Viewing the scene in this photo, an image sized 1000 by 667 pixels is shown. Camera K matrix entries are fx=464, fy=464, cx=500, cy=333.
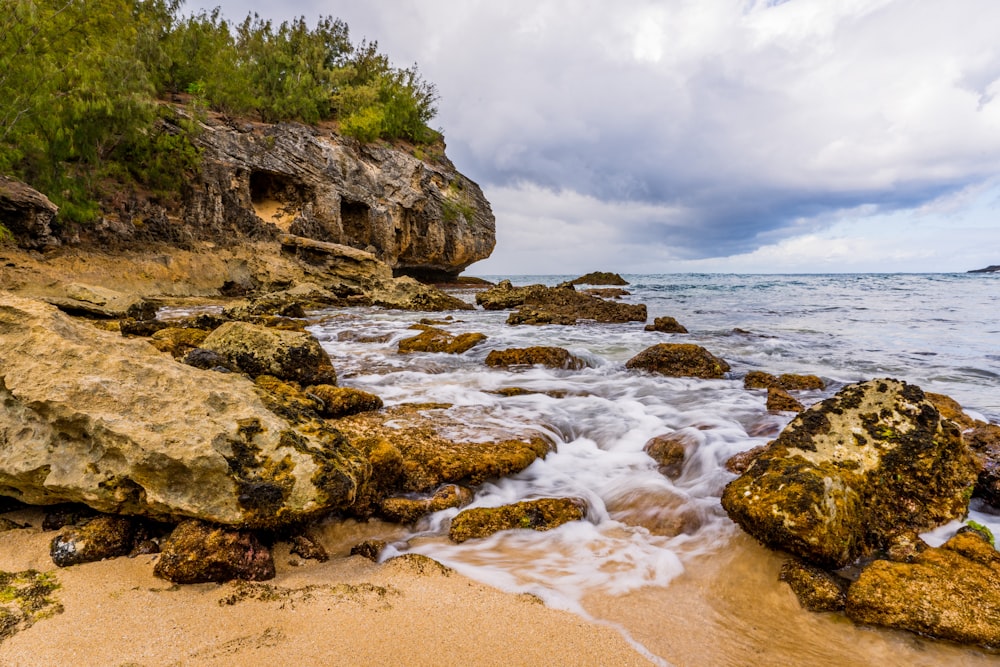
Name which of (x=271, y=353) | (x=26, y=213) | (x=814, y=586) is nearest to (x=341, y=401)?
(x=271, y=353)

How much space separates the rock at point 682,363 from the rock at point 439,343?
2990mm

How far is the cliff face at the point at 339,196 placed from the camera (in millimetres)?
20484

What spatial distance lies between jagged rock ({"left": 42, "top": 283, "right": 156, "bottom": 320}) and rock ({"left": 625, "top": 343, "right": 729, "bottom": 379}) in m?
10.9

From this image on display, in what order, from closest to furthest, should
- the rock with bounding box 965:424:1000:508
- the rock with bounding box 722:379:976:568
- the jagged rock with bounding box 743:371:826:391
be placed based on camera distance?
the rock with bounding box 722:379:976:568, the rock with bounding box 965:424:1000:508, the jagged rock with bounding box 743:371:826:391

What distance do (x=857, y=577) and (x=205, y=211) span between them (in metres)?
23.1

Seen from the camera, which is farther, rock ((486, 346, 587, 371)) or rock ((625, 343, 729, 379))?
rock ((486, 346, 587, 371))

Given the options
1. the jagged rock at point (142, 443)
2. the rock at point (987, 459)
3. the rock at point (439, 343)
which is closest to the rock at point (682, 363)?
the rock at point (439, 343)

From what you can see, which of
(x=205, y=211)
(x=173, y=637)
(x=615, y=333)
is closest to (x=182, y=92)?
(x=205, y=211)

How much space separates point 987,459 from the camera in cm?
349

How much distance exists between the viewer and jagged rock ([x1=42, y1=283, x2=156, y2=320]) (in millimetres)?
9656

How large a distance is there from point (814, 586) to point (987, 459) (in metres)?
2.51

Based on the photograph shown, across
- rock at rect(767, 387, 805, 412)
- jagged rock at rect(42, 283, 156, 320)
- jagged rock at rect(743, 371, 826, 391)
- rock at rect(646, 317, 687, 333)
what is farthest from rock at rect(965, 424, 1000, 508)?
jagged rock at rect(42, 283, 156, 320)

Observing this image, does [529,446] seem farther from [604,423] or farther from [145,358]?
[145,358]

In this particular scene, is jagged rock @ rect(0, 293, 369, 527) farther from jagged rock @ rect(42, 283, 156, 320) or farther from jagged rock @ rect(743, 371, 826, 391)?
jagged rock @ rect(42, 283, 156, 320)
